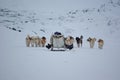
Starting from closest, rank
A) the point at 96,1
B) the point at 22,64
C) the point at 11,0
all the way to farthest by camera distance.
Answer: the point at 22,64
the point at 11,0
the point at 96,1

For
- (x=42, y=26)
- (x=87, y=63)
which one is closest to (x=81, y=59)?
(x=87, y=63)

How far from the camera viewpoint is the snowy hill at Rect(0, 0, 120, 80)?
10.3 feet

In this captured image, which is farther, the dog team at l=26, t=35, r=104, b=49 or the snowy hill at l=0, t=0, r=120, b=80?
the dog team at l=26, t=35, r=104, b=49

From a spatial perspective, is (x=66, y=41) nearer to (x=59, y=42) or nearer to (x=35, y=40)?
(x=59, y=42)

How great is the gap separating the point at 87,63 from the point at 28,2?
1.05m

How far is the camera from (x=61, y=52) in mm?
3650

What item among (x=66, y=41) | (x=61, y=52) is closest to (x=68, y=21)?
(x=66, y=41)

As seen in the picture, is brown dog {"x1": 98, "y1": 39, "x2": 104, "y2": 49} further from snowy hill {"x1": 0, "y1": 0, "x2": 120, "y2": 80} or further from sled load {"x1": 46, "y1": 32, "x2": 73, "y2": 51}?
sled load {"x1": 46, "y1": 32, "x2": 73, "y2": 51}

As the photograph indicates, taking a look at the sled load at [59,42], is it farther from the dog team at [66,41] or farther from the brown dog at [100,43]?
the brown dog at [100,43]

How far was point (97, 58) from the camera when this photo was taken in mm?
3383

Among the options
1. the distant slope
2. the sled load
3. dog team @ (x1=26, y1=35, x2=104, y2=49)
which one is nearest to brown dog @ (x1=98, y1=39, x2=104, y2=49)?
dog team @ (x1=26, y1=35, x2=104, y2=49)

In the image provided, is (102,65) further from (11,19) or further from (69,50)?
(11,19)

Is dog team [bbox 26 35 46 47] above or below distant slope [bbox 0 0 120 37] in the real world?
below

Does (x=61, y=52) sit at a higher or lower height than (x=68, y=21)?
lower
